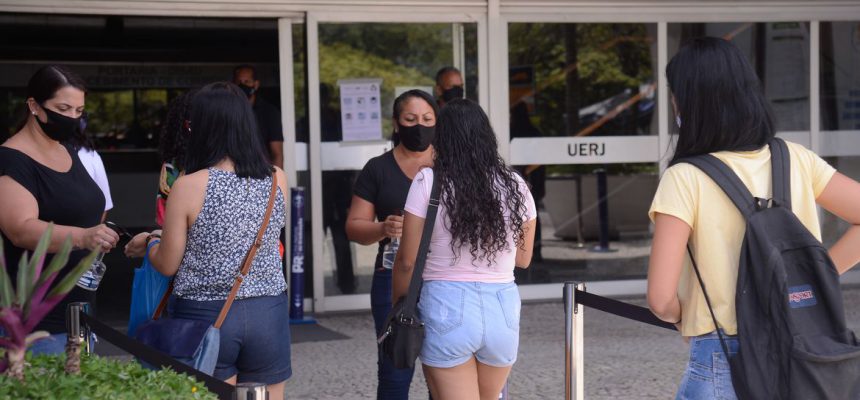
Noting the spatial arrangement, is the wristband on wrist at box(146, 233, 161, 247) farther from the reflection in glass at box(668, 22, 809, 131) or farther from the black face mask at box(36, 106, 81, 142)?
the reflection in glass at box(668, 22, 809, 131)

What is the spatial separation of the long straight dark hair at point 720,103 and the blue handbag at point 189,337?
1.70 meters

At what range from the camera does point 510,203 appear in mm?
3918

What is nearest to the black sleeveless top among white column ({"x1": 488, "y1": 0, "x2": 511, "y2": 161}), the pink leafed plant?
the pink leafed plant

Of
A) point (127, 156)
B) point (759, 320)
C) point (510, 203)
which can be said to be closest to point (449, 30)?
point (510, 203)

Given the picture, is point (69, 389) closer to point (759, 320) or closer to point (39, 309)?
point (39, 309)

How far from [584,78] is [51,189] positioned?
6249mm

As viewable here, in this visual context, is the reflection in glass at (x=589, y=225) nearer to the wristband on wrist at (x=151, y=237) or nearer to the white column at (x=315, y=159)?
the white column at (x=315, y=159)

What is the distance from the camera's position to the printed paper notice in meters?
8.55

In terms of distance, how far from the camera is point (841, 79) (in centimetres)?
962

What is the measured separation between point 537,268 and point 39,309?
287 inches

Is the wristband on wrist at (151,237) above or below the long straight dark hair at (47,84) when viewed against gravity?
below

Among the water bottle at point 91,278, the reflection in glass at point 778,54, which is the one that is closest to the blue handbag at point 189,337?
the water bottle at point 91,278

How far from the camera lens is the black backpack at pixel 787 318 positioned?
2.57 meters

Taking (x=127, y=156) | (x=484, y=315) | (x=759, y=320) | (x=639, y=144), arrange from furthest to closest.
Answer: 1. (x=127, y=156)
2. (x=639, y=144)
3. (x=484, y=315)
4. (x=759, y=320)
